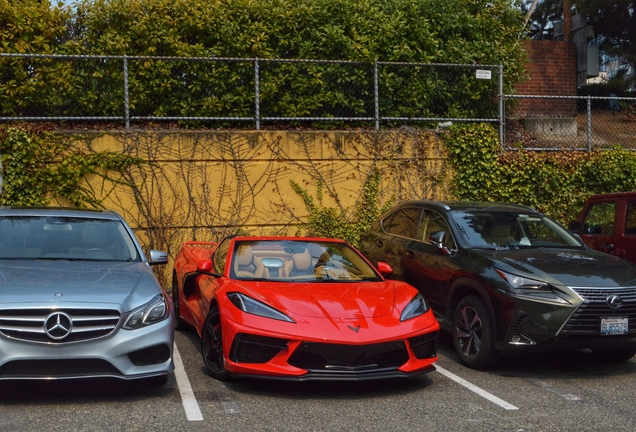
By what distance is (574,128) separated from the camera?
15.5 metres

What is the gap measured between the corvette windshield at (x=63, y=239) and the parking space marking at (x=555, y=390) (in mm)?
3895

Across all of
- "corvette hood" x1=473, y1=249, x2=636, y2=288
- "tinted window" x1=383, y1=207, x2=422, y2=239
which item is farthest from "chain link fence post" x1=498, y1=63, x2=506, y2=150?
"corvette hood" x1=473, y1=249, x2=636, y2=288

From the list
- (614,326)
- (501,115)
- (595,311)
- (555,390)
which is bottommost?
(555,390)

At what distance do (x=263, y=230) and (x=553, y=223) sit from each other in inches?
202

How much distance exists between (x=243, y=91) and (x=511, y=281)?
7224mm

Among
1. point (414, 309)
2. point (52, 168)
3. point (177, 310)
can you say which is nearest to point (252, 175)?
point (52, 168)

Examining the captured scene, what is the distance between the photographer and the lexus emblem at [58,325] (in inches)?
230

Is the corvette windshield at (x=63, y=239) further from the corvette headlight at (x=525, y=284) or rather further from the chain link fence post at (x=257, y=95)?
the chain link fence post at (x=257, y=95)

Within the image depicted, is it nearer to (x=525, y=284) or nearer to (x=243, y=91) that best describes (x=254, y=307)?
(x=525, y=284)

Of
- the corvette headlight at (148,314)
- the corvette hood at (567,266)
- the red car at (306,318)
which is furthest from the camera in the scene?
the corvette hood at (567,266)

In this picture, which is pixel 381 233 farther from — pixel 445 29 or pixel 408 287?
pixel 445 29

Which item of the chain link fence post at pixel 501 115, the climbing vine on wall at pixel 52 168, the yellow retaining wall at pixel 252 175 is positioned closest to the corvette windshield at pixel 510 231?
the yellow retaining wall at pixel 252 175

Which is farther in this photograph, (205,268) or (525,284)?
(205,268)

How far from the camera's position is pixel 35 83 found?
12383mm
